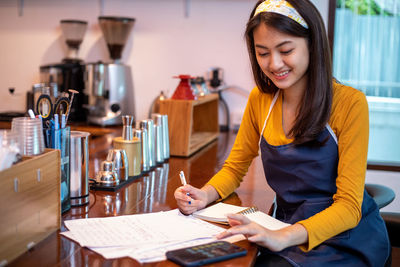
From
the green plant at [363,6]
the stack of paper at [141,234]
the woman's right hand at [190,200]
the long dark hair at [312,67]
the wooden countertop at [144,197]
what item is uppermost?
the green plant at [363,6]

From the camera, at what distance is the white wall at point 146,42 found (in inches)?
109

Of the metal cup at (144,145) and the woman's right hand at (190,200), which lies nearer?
the woman's right hand at (190,200)

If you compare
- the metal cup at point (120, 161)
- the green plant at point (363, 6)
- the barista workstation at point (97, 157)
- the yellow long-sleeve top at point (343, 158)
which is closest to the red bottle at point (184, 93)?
the barista workstation at point (97, 157)

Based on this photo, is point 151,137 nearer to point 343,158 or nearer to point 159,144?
point 159,144

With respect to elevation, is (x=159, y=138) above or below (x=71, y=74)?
below

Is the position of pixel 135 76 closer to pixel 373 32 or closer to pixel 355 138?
pixel 373 32

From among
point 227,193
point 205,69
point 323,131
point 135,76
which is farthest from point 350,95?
point 135,76

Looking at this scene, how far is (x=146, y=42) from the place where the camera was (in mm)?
2883

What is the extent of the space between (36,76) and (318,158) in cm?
223

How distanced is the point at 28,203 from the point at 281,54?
694mm

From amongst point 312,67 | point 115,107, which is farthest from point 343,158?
point 115,107

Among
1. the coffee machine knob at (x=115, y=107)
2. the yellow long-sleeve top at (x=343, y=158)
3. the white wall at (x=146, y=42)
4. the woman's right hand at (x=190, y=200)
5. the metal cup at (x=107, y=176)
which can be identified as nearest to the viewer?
the yellow long-sleeve top at (x=343, y=158)

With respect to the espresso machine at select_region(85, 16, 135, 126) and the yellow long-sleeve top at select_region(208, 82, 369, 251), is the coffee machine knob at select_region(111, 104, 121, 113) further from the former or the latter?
the yellow long-sleeve top at select_region(208, 82, 369, 251)

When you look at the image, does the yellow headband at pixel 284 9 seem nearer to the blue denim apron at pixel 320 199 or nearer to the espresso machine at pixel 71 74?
the blue denim apron at pixel 320 199
